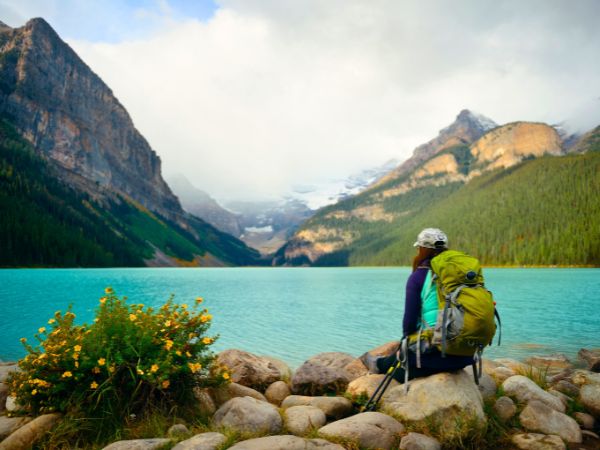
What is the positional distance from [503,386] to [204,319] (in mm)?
7634

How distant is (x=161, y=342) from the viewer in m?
8.25

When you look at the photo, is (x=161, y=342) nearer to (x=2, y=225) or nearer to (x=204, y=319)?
(x=204, y=319)

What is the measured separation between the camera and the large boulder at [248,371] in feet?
37.1

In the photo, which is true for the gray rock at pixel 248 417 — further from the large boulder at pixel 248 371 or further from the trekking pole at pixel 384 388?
the large boulder at pixel 248 371

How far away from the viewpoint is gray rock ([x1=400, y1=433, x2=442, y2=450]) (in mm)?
6984

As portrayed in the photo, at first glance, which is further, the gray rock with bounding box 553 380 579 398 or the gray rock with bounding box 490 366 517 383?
the gray rock with bounding box 490 366 517 383

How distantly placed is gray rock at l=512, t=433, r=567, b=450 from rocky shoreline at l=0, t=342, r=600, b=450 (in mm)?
17

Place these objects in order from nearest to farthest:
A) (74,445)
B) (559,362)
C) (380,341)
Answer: (74,445) → (559,362) → (380,341)

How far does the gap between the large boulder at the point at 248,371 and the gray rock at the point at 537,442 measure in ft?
21.3

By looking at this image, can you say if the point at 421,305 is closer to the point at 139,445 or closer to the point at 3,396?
the point at 139,445

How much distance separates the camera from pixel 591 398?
9453mm

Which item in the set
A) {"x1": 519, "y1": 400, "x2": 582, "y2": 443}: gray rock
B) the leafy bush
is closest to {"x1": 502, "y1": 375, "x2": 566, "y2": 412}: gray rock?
{"x1": 519, "y1": 400, "x2": 582, "y2": 443}: gray rock

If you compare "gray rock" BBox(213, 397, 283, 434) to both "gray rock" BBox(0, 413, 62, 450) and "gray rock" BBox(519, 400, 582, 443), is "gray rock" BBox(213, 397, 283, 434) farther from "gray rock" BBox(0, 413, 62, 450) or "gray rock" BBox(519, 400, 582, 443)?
"gray rock" BBox(519, 400, 582, 443)

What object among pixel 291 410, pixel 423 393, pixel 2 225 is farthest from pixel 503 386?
pixel 2 225
